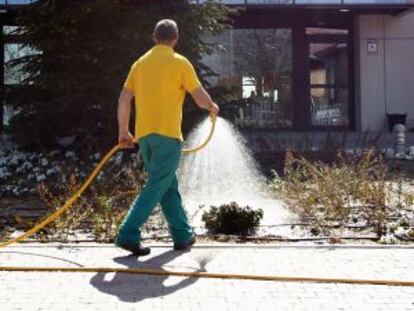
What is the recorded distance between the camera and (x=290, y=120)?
22344 millimetres

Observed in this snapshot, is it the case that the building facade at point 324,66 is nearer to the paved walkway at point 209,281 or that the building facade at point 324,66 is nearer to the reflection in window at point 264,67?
the reflection in window at point 264,67

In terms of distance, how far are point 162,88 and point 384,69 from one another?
16435 millimetres

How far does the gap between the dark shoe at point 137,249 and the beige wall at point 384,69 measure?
1592cm

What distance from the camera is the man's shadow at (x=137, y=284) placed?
5.70 meters

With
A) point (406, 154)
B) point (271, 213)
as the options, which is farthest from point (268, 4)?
point (271, 213)

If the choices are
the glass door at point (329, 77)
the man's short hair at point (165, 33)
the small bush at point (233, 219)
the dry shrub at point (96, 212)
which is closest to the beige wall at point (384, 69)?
the glass door at point (329, 77)

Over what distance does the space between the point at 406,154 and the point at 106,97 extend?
653 cm

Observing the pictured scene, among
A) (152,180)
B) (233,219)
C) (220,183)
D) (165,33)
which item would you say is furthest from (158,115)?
(220,183)

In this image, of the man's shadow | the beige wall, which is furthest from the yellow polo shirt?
the beige wall

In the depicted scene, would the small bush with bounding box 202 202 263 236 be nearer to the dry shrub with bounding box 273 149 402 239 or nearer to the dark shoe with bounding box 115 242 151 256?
the dry shrub with bounding box 273 149 402 239

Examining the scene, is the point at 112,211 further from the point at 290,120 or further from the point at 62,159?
the point at 290,120

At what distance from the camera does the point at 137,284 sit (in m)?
5.97

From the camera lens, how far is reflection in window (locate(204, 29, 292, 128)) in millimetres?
21859

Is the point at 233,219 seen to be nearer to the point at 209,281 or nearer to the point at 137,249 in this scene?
the point at 137,249
